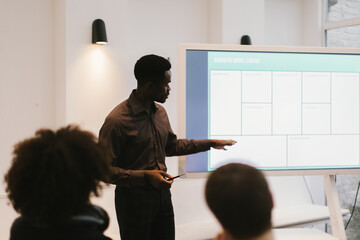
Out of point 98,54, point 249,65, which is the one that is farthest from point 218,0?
point 249,65

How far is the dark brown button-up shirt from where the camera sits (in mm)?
2076

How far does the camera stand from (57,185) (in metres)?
1.00

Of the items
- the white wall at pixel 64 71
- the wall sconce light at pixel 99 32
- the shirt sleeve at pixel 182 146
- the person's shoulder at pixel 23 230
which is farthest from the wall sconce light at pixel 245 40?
the person's shoulder at pixel 23 230

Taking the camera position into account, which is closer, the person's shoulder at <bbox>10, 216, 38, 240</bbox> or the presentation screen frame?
the person's shoulder at <bbox>10, 216, 38, 240</bbox>

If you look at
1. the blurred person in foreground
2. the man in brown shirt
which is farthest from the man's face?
the blurred person in foreground

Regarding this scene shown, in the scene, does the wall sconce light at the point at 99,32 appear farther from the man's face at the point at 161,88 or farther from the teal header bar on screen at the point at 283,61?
the man's face at the point at 161,88

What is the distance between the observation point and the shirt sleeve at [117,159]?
81.0 inches

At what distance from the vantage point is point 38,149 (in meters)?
1.05

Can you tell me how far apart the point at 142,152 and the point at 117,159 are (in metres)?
0.13

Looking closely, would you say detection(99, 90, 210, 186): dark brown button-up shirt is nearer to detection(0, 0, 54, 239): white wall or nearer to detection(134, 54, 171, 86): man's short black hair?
detection(134, 54, 171, 86): man's short black hair

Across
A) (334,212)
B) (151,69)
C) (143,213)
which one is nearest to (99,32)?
(151,69)

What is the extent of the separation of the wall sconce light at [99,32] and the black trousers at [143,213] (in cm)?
159

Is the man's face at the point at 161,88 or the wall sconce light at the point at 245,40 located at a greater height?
the wall sconce light at the point at 245,40

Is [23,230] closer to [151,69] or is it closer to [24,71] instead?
[151,69]
